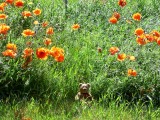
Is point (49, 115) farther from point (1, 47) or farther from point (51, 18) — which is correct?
point (51, 18)

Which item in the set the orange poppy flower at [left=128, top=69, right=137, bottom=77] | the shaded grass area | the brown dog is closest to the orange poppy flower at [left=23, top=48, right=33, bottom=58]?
the shaded grass area

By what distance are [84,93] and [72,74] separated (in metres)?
0.41

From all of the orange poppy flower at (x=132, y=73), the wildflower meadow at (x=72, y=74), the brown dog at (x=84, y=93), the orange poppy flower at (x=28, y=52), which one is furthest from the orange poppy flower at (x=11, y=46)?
the orange poppy flower at (x=132, y=73)

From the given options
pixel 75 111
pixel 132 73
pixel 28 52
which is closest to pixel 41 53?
pixel 28 52

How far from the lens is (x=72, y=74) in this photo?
4457mm

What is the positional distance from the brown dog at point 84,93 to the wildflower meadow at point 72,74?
6 centimetres

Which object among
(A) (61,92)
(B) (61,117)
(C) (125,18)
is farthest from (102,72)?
(C) (125,18)

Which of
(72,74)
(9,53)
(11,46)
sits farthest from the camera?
(72,74)

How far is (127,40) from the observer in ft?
17.4

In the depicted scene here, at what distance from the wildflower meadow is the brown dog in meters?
0.06

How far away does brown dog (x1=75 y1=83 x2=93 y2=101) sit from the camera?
406 centimetres

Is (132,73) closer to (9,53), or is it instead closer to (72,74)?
(72,74)

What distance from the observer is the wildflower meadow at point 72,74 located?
4.05 metres

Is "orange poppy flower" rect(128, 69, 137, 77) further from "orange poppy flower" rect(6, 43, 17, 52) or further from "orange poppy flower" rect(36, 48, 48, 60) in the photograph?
"orange poppy flower" rect(6, 43, 17, 52)
